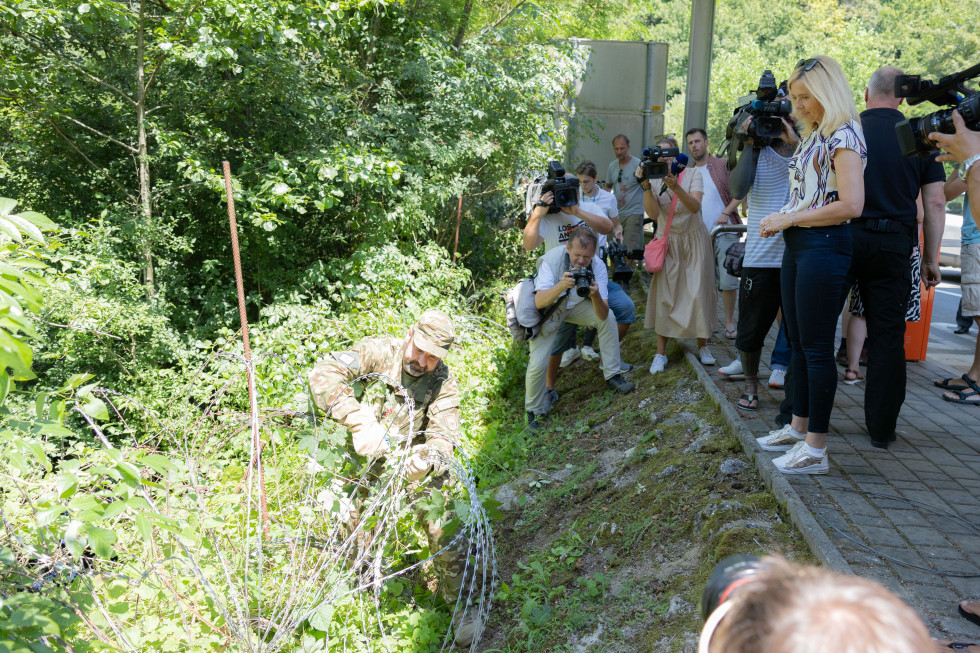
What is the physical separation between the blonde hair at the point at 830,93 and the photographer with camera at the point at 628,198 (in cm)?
563

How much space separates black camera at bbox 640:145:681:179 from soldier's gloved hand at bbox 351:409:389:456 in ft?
9.84

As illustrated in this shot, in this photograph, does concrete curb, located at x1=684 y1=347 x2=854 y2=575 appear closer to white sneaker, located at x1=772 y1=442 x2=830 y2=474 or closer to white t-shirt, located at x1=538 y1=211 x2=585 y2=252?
white sneaker, located at x1=772 y1=442 x2=830 y2=474

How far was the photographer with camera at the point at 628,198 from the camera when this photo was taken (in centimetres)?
923

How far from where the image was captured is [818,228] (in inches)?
143

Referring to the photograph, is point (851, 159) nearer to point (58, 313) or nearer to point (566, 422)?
point (566, 422)

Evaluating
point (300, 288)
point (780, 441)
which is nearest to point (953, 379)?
point (780, 441)

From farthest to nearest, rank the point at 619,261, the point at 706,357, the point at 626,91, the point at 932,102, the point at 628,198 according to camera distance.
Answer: the point at 626,91
the point at 628,198
the point at 619,261
the point at 706,357
the point at 932,102

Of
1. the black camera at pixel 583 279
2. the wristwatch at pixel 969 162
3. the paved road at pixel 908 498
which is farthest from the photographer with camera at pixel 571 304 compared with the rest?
the wristwatch at pixel 969 162

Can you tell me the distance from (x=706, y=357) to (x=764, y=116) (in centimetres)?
217

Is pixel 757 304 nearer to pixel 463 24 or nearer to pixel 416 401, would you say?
pixel 416 401

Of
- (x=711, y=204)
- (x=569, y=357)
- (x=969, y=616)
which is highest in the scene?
(x=711, y=204)

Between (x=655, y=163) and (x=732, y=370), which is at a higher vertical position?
(x=655, y=163)

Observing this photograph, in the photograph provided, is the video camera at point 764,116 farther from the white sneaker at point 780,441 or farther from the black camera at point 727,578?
the black camera at point 727,578

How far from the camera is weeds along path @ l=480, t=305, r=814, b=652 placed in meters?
3.46
